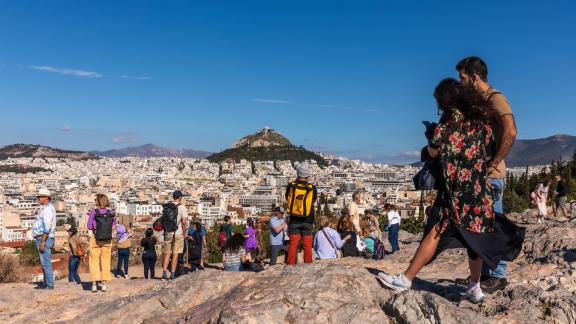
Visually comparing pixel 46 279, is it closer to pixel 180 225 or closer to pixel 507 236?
pixel 180 225

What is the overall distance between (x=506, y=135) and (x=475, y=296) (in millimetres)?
1331

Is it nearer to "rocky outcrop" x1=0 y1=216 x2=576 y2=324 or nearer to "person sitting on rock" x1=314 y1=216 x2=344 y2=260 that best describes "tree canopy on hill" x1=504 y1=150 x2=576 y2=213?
"person sitting on rock" x1=314 y1=216 x2=344 y2=260

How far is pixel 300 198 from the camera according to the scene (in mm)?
7012

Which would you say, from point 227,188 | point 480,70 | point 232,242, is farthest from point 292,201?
point 227,188

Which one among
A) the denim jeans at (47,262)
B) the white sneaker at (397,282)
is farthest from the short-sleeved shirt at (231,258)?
the white sneaker at (397,282)

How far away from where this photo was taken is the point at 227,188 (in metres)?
136

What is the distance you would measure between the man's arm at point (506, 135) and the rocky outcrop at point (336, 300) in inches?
47.0

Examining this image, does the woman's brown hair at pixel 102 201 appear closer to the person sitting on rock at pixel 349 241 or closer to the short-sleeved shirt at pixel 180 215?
the short-sleeved shirt at pixel 180 215

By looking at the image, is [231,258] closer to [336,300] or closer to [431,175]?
[336,300]

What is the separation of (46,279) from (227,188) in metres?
128

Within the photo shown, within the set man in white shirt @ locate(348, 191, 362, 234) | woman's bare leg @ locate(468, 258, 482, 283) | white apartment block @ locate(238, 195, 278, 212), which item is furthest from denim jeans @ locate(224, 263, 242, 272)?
white apartment block @ locate(238, 195, 278, 212)

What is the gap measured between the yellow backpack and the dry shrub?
787 cm

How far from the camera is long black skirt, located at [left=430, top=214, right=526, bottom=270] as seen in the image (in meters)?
3.82

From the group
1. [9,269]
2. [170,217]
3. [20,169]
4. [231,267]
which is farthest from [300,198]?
[20,169]
